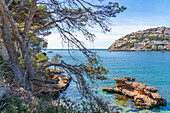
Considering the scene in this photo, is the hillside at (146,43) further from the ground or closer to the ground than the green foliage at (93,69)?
further from the ground

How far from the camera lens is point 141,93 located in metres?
12.1

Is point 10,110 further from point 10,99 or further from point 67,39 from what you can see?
point 67,39

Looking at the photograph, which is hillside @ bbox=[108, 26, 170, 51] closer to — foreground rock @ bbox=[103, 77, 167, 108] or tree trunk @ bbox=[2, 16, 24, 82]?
foreground rock @ bbox=[103, 77, 167, 108]

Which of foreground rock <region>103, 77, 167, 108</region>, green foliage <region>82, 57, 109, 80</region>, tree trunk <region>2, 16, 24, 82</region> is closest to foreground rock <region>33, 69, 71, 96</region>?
tree trunk <region>2, 16, 24, 82</region>

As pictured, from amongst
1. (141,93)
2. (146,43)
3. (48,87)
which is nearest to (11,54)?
(48,87)

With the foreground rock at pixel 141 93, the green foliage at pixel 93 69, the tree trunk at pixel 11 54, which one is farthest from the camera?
the foreground rock at pixel 141 93

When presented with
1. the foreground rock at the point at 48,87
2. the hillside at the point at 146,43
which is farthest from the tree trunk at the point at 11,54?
the hillside at the point at 146,43

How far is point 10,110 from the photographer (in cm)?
253

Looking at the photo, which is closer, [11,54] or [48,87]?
[48,87]

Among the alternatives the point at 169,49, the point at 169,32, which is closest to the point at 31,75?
the point at 169,49

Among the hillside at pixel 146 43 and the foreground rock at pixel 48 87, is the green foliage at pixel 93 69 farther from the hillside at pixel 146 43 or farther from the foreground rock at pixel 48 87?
the hillside at pixel 146 43

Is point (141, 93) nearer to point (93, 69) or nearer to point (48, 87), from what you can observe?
point (93, 69)

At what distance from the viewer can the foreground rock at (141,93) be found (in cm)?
1026

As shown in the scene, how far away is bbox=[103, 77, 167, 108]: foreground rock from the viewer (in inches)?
404
